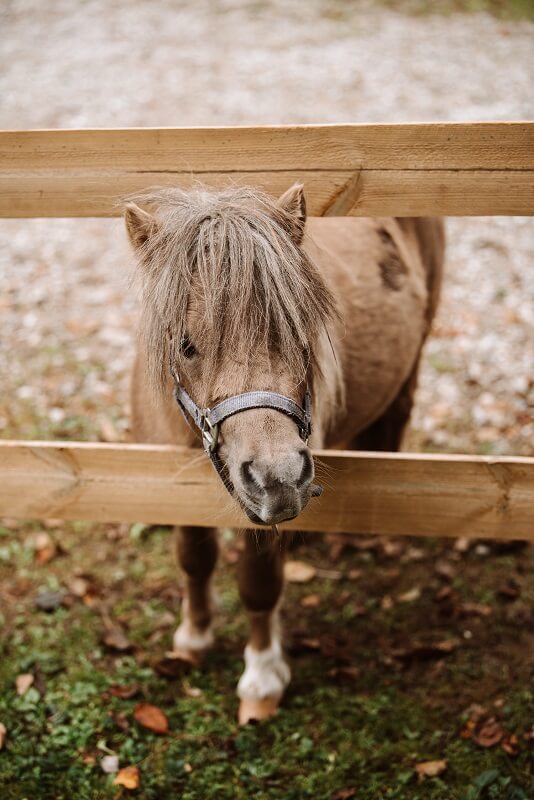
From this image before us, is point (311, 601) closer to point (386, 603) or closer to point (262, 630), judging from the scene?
point (386, 603)

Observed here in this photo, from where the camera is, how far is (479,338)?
5609 mm

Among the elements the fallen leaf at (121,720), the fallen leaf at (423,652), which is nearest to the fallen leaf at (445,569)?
the fallen leaf at (423,652)

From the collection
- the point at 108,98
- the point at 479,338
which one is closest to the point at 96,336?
the point at 479,338

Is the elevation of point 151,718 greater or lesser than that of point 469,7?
lesser

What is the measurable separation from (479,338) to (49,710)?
13.9ft

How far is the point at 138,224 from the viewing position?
A: 2.13 meters

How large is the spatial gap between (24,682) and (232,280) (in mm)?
2252

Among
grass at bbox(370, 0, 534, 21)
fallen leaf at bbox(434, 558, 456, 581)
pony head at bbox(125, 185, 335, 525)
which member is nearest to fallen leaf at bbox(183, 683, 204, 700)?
fallen leaf at bbox(434, 558, 456, 581)

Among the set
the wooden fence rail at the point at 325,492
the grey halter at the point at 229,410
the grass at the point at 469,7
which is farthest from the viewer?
the grass at the point at 469,7

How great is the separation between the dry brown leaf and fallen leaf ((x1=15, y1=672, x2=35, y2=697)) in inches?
24.9

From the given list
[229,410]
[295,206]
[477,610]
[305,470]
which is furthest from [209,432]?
[477,610]

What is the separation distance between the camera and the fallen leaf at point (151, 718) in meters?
2.90

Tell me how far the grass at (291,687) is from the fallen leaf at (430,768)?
0.02 metres

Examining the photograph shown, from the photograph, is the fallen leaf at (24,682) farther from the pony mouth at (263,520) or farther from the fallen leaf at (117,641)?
the pony mouth at (263,520)
